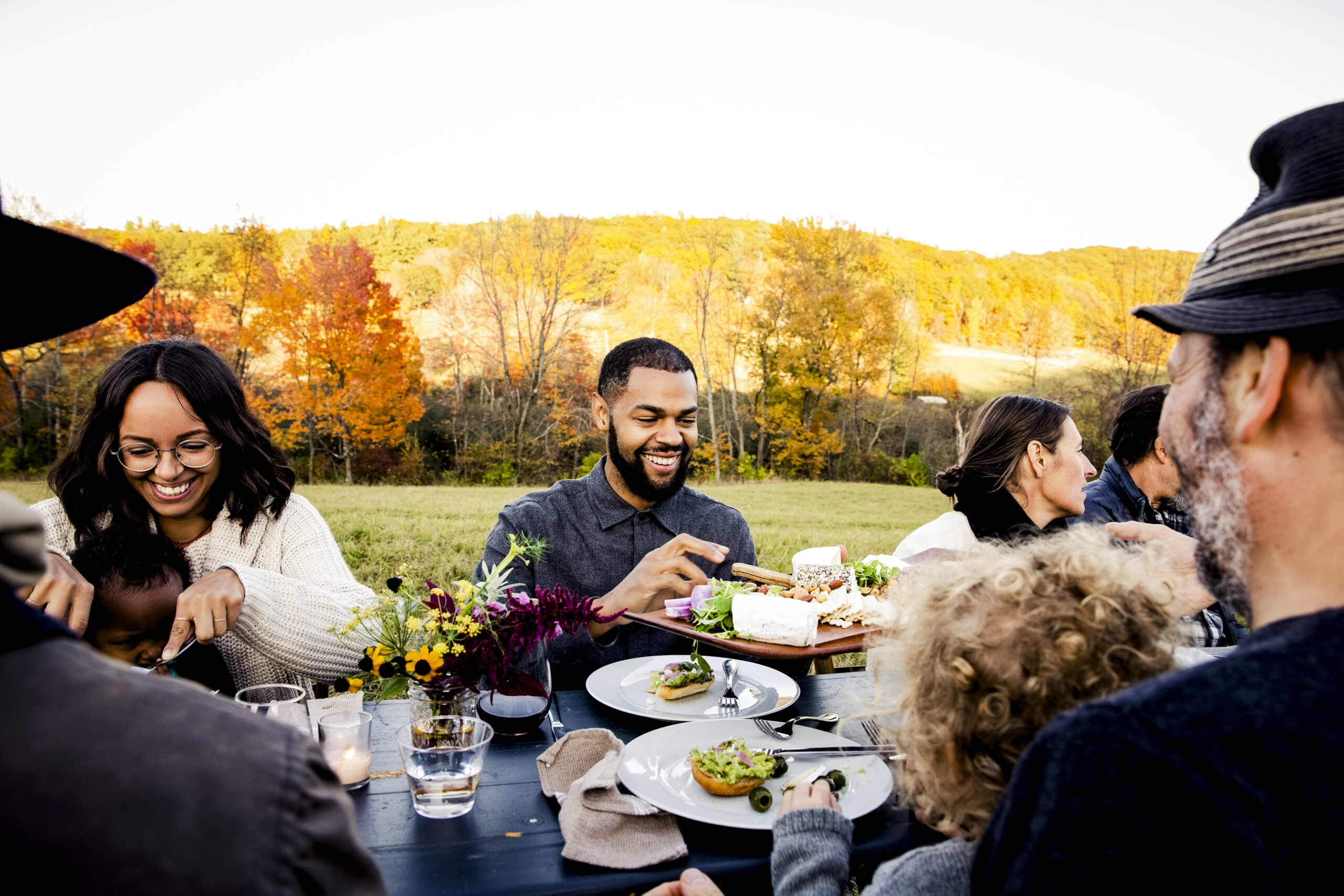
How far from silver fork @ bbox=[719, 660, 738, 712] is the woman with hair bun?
186cm

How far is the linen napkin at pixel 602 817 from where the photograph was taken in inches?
60.8

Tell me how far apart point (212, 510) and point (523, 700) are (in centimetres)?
165

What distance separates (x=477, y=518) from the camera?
1490cm

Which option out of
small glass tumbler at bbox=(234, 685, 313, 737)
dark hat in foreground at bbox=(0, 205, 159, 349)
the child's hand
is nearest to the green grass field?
small glass tumbler at bbox=(234, 685, 313, 737)

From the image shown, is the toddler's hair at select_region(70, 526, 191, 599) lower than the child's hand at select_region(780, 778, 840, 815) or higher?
higher

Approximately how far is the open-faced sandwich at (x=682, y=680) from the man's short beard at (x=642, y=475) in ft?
4.13

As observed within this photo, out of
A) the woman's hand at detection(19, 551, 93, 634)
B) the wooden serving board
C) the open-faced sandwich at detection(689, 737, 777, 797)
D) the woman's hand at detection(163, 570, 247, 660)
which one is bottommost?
the open-faced sandwich at detection(689, 737, 777, 797)

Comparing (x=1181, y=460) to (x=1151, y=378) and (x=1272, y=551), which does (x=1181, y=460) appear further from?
(x=1151, y=378)

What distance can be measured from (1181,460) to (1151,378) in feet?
92.9

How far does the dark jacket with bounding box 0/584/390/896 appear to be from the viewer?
1.90ft

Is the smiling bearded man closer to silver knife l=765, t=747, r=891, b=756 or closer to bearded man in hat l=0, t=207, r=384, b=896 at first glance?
silver knife l=765, t=747, r=891, b=756

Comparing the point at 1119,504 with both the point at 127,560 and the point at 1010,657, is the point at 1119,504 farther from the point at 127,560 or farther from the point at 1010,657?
the point at 127,560

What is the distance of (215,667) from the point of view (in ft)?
8.73

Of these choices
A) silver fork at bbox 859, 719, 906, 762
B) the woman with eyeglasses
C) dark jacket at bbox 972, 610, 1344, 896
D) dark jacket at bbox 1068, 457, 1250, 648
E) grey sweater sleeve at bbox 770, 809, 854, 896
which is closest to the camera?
dark jacket at bbox 972, 610, 1344, 896
